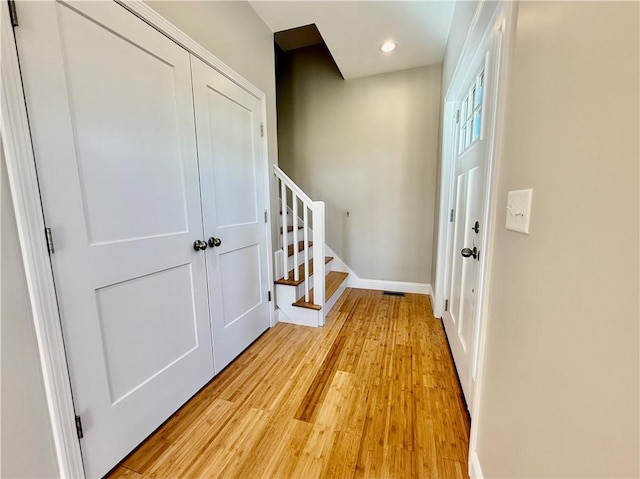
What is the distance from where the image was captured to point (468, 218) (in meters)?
1.62

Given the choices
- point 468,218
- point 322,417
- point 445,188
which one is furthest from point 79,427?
point 445,188

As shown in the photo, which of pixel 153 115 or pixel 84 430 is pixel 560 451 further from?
pixel 153 115

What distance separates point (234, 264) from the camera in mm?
1877

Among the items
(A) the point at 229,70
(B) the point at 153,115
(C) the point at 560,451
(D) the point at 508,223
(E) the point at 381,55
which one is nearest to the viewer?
(C) the point at 560,451

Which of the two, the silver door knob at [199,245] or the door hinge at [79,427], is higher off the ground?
the silver door knob at [199,245]

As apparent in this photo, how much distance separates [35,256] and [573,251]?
147 cm

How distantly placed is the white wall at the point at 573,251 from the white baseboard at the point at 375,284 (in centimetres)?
239

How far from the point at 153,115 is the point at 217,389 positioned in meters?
1.56

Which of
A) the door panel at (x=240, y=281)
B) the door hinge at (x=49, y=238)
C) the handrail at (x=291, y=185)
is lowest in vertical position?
the door panel at (x=240, y=281)

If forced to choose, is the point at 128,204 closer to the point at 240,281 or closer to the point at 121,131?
the point at 121,131

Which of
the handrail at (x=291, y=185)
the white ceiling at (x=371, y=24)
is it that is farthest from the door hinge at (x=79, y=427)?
the white ceiling at (x=371, y=24)

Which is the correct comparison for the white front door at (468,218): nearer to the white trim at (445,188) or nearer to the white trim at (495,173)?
the white trim at (445,188)

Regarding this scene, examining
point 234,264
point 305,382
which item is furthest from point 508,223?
point 234,264

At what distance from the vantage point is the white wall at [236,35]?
141 centimetres
